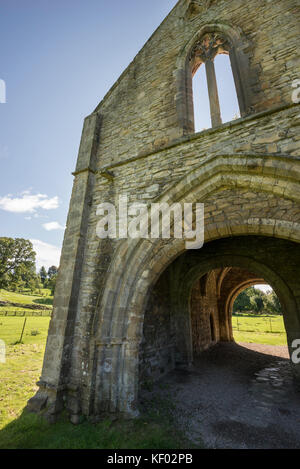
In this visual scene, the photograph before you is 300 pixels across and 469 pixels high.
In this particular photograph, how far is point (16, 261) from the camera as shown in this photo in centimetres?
3341

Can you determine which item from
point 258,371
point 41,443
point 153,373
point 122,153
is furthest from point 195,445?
point 122,153

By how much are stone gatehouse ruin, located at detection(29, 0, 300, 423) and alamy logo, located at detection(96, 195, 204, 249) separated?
14 centimetres

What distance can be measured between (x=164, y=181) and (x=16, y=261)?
3649cm

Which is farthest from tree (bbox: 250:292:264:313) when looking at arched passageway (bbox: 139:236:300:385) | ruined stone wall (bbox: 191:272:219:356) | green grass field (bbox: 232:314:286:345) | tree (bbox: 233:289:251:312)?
arched passageway (bbox: 139:236:300:385)

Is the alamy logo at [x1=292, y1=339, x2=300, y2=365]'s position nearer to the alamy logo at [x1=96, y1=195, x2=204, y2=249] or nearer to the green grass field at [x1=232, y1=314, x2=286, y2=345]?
the alamy logo at [x1=96, y1=195, x2=204, y2=249]

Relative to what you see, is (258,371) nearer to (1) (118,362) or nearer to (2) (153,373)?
(2) (153,373)

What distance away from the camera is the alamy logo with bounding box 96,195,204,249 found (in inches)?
162

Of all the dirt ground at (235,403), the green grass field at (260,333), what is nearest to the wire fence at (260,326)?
the green grass field at (260,333)

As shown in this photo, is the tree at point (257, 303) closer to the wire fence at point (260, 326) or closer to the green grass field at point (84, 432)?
the wire fence at point (260, 326)

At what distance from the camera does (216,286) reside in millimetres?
12648

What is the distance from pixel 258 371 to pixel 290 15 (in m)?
9.60

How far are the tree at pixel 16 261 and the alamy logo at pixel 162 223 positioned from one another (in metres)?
33.1

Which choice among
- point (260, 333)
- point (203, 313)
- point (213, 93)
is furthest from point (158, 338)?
point (260, 333)

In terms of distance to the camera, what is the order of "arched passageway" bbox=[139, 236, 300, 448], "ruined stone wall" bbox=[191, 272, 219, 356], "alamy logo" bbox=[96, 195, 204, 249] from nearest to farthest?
"arched passageway" bbox=[139, 236, 300, 448], "alamy logo" bbox=[96, 195, 204, 249], "ruined stone wall" bbox=[191, 272, 219, 356]
